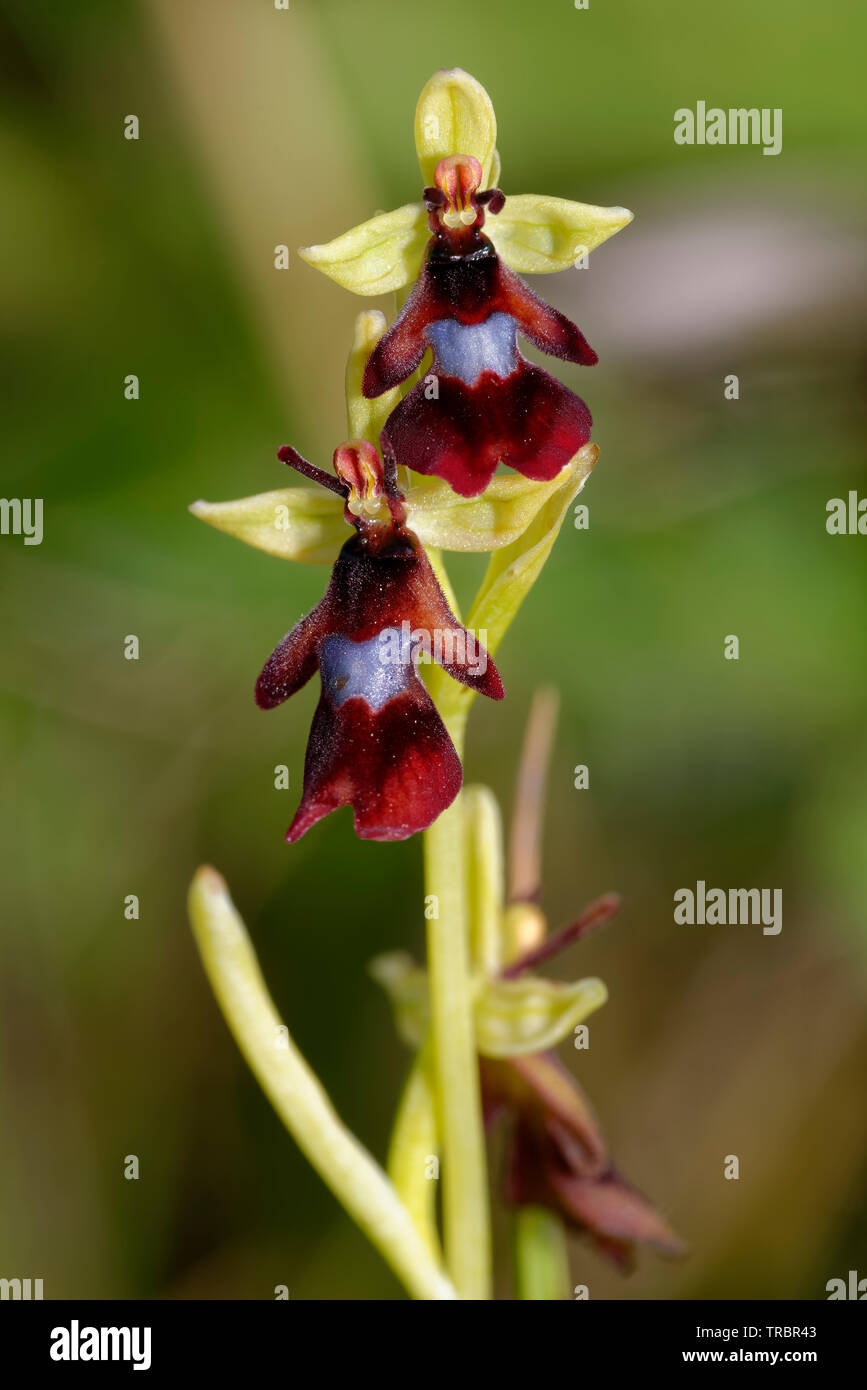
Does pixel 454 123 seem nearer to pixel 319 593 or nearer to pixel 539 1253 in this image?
pixel 319 593

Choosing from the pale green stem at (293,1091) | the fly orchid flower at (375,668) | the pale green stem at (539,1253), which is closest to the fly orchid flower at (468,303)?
the fly orchid flower at (375,668)

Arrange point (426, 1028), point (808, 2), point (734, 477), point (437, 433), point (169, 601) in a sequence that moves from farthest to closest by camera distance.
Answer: point (808, 2), point (734, 477), point (169, 601), point (426, 1028), point (437, 433)

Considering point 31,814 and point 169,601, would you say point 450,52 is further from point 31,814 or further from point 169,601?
point 31,814

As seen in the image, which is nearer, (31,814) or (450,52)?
(31,814)

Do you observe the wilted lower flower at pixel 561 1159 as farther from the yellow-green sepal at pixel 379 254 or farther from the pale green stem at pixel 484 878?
the yellow-green sepal at pixel 379 254

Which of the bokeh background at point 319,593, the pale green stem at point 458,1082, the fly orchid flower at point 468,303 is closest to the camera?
the fly orchid flower at point 468,303

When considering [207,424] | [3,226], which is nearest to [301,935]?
[207,424]
